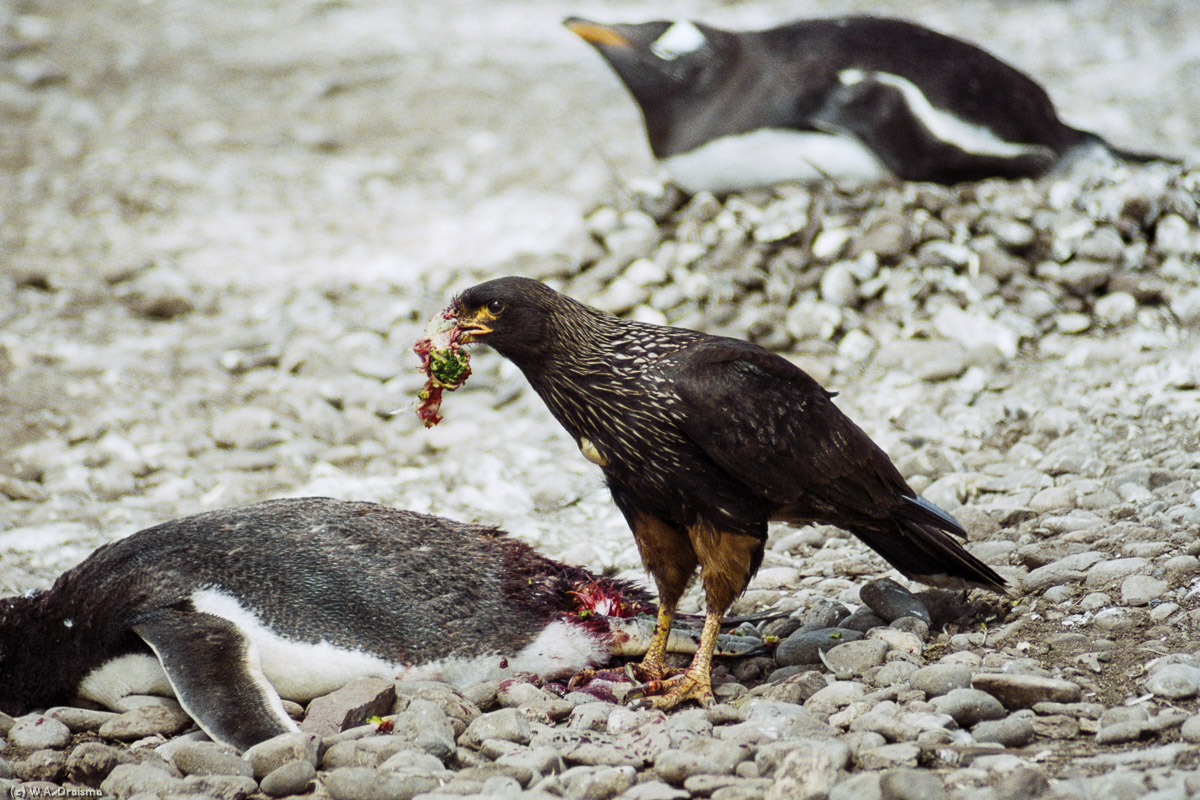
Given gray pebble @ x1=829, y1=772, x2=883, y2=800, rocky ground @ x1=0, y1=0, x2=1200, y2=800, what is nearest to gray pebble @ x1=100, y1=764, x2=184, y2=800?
rocky ground @ x1=0, y1=0, x2=1200, y2=800

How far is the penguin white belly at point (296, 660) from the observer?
3404mm

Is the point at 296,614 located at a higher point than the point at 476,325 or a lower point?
lower

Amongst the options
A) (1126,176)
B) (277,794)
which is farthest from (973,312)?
(277,794)

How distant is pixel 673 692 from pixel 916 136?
408cm

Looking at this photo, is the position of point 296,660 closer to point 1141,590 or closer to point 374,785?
point 374,785

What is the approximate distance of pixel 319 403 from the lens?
5.89 meters

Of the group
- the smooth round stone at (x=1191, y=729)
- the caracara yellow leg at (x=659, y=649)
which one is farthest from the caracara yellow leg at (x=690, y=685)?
the smooth round stone at (x=1191, y=729)

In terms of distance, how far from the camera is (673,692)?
3365 millimetres

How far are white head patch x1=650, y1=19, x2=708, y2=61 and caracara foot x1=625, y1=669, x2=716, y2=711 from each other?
448 cm

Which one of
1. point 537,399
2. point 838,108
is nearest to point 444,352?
point 537,399

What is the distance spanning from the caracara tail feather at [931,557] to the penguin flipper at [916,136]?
333 cm

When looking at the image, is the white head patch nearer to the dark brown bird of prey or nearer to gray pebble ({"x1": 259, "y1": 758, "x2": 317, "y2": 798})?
the dark brown bird of prey

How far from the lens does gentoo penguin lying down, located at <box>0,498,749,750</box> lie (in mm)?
3414

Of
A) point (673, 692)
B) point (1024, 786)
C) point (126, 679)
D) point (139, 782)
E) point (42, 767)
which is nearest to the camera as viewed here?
point (1024, 786)
